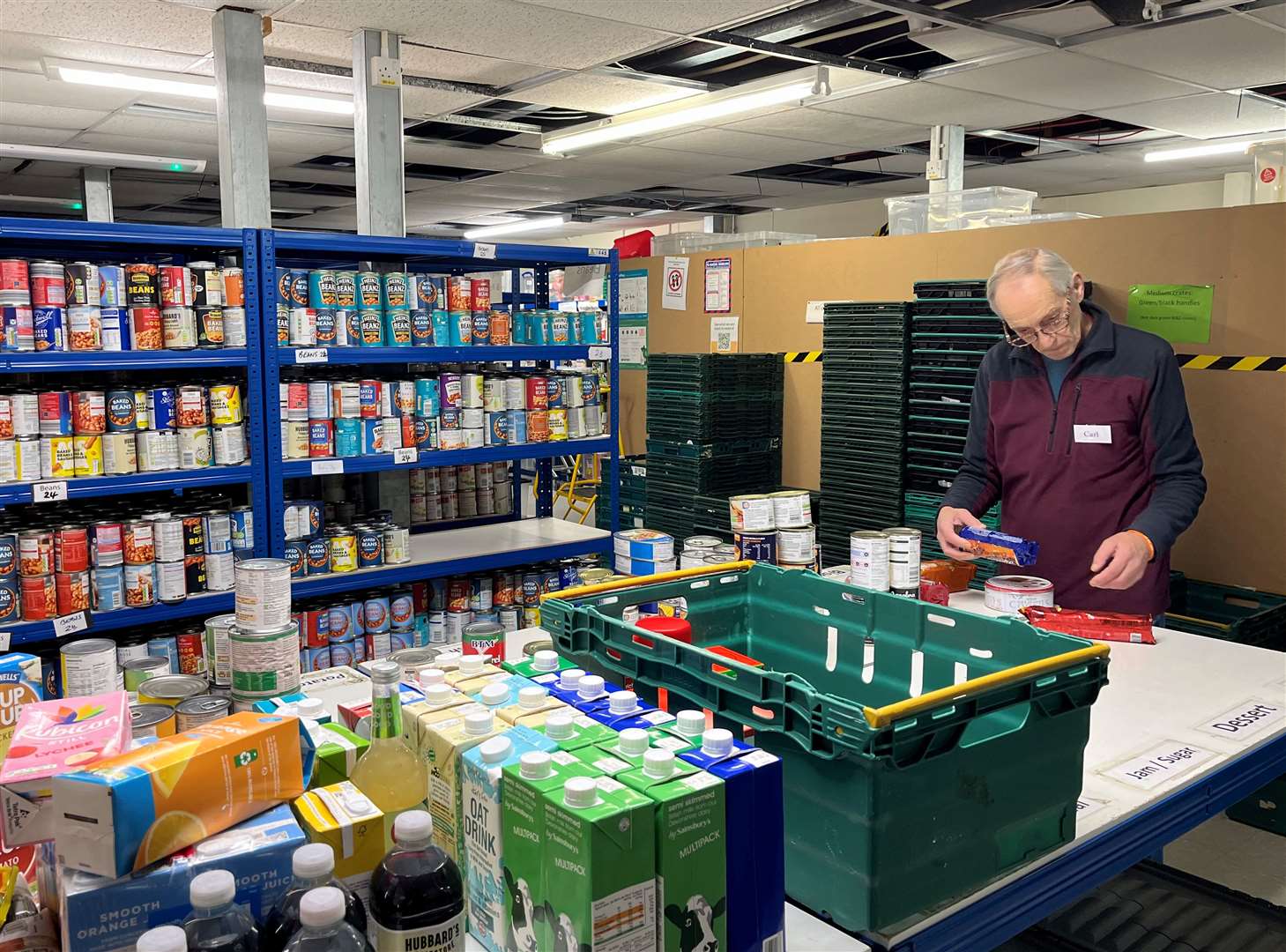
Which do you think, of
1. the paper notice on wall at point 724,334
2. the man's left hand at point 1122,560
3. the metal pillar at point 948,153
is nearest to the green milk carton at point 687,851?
the man's left hand at point 1122,560

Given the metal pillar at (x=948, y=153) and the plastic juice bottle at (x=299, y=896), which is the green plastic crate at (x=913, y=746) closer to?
the plastic juice bottle at (x=299, y=896)

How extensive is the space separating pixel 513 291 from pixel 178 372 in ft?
5.54

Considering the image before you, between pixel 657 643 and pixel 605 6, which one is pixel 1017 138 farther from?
pixel 657 643

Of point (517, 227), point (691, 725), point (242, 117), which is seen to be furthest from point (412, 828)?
point (517, 227)

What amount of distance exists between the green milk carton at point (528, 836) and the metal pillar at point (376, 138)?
3.72 m

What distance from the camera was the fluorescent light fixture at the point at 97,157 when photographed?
25.8 feet

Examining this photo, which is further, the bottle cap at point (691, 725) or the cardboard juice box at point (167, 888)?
the bottle cap at point (691, 725)

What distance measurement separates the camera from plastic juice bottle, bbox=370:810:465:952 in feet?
3.58

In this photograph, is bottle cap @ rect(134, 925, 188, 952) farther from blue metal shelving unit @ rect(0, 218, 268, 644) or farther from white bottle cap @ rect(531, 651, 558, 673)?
blue metal shelving unit @ rect(0, 218, 268, 644)

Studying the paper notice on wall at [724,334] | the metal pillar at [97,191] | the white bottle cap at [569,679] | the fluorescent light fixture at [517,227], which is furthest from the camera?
the fluorescent light fixture at [517,227]

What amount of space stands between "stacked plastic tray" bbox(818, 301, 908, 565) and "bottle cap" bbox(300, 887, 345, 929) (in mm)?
4316

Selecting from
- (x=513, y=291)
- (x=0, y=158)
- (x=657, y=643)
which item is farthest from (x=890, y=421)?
(x=0, y=158)

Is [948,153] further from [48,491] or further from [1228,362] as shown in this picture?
[48,491]

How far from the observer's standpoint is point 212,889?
1.02 metres
